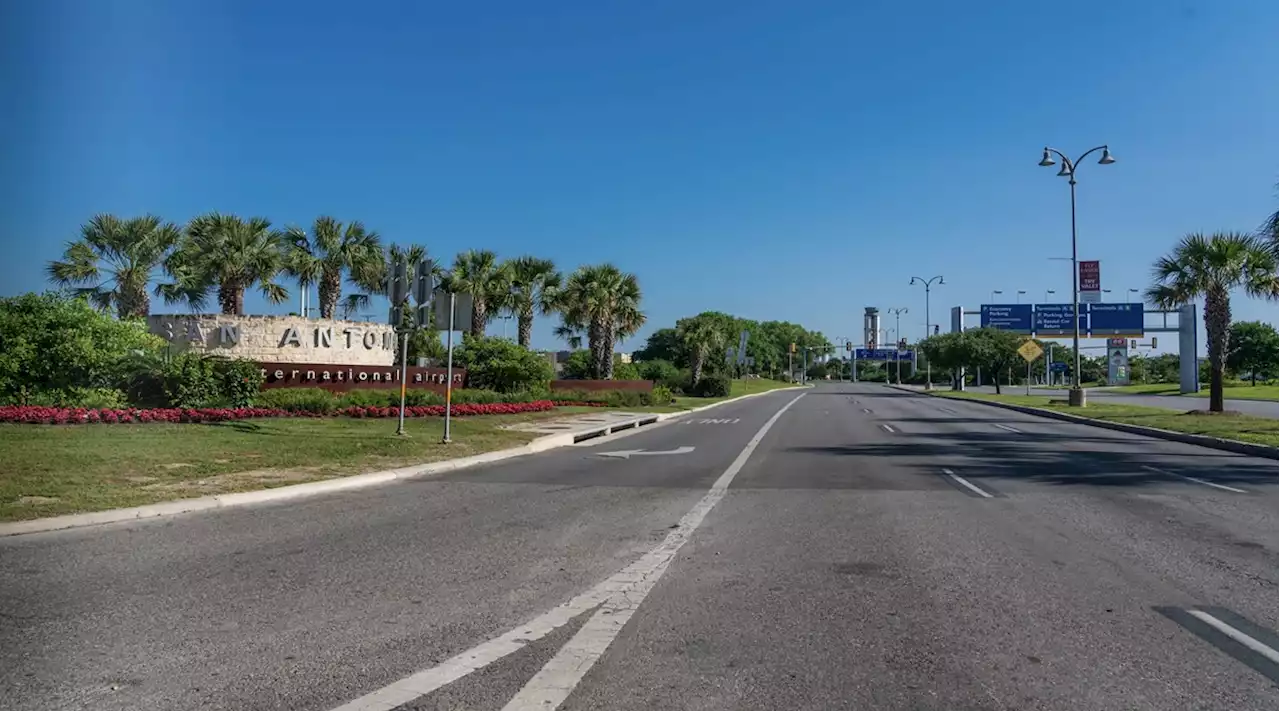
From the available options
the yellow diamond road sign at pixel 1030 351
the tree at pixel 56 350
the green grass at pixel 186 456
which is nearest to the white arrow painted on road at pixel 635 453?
the green grass at pixel 186 456

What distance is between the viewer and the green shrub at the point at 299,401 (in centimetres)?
2275

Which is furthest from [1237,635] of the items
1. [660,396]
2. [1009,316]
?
[1009,316]

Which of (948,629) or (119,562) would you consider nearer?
(948,629)

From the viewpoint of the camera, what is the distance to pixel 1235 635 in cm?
551

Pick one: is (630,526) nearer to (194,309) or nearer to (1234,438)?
(1234,438)

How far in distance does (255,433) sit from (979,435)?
17.8m

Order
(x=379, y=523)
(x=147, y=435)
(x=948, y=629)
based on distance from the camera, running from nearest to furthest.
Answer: (x=948, y=629), (x=379, y=523), (x=147, y=435)

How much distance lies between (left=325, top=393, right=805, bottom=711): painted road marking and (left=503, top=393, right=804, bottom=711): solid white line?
1cm

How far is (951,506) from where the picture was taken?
10914mm

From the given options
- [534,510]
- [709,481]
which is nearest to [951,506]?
[709,481]

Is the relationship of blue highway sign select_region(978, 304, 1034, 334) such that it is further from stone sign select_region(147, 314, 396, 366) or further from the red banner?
stone sign select_region(147, 314, 396, 366)

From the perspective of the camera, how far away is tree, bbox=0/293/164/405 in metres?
19.0

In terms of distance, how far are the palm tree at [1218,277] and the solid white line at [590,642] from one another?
27.6 metres

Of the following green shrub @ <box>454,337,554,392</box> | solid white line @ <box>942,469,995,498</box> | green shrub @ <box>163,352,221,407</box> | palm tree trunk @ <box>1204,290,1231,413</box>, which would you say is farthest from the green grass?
palm tree trunk @ <box>1204,290,1231,413</box>
